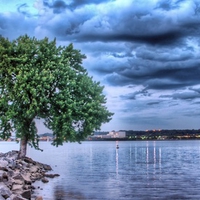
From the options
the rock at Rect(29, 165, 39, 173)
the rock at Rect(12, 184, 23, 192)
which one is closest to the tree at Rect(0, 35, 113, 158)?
the rock at Rect(29, 165, 39, 173)

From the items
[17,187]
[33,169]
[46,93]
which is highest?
[46,93]

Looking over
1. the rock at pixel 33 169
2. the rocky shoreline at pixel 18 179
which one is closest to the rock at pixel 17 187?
the rocky shoreline at pixel 18 179

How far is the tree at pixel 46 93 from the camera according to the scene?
134 feet

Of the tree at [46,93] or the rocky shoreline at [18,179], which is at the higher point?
the tree at [46,93]

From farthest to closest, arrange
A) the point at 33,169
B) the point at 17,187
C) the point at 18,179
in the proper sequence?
the point at 33,169
the point at 18,179
the point at 17,187

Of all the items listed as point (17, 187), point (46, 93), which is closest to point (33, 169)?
point (46, 93)

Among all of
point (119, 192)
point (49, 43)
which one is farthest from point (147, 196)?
point (49, 43)

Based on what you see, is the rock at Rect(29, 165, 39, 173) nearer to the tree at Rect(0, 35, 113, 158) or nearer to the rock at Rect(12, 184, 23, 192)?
the tree at Rect(0, 35, 113, 158)

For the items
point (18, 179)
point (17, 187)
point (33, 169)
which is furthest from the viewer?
point (33, 169)

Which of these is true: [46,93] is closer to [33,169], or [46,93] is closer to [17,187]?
[33,169]

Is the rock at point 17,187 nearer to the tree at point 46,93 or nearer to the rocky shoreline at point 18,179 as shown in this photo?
the rocky shoreline at point 18,179

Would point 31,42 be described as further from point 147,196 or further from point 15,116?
point 147,196

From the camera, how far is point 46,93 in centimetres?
4238

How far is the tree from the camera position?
40.8 metres
